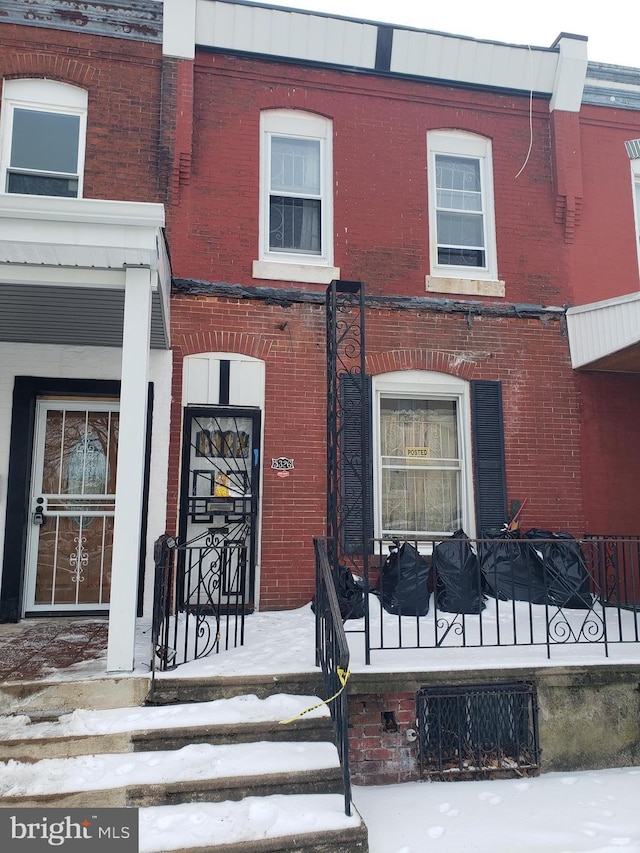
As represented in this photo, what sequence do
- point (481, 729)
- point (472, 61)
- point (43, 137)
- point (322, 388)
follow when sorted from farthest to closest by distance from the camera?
1. point (472, 61)
2. point (322, 388)
3. point (43, 137)
4. point (481, 729)

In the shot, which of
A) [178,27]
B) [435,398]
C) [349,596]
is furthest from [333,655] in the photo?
[178,27]

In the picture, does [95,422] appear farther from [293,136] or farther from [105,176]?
[293,136]

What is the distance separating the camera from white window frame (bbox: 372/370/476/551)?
6949mm

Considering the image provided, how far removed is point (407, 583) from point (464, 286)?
3498mm

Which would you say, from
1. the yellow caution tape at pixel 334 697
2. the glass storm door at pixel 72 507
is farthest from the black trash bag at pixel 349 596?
the glass storm door at pixel 72 507

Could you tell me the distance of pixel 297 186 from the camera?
7250 millimetres

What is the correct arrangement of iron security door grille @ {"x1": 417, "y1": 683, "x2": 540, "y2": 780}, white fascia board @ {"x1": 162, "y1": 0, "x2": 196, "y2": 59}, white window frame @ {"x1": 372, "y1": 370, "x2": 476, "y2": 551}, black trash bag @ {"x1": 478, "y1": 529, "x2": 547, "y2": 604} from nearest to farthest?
iron security door grille @ {"x1": 417, "y1": 683, "x2": 540, "y2": 780} → black trash bag @ {"x1": 478, "y1": 529, "x2": 547, "y2": 604} → white fascia board @ {"x1": 162, "y1": 0, "x2": 196, "y2": 59} → white window frame @ {"x1": 372, "y1": 370, "x2": 476, "y2": 551}

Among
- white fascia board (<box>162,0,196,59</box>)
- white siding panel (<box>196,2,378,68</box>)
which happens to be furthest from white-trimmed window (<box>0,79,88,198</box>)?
white siding panel (<box>196,2,378,68</box>)

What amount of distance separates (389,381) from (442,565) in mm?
2133

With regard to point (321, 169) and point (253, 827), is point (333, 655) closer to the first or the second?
point (253, 827)

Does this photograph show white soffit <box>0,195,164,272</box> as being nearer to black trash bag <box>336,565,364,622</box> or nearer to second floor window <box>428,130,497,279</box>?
black trash bag <box>336,565,364,622</box>

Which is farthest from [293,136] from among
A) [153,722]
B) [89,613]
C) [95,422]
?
[153,722]

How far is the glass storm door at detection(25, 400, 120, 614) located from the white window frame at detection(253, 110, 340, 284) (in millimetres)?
2387

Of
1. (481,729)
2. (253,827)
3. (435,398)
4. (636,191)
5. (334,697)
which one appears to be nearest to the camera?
(253,827)
